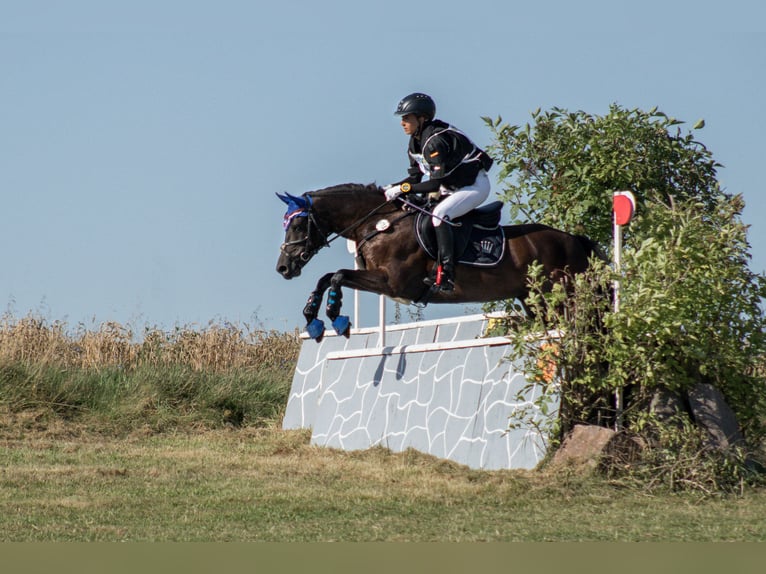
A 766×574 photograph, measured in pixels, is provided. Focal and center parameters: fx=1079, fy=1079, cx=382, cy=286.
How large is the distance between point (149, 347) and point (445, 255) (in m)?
8.71

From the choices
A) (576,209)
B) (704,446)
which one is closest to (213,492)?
(704,446)

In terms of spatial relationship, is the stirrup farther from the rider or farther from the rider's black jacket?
the rider's black jacket

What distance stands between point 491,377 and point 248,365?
8.40 meters

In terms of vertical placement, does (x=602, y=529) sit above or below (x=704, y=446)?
below

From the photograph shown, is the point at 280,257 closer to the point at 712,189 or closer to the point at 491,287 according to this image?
the point at 491,287

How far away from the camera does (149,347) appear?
1727 centimetres

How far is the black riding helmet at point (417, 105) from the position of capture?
990 cm

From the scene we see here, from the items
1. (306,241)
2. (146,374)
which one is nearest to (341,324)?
(306,241)

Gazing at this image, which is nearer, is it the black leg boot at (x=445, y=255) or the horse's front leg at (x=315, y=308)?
the horse's front leg at (x=315, y=308)

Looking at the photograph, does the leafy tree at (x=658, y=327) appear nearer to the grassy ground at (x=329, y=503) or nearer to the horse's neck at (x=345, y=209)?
the grassy ground at (x=329, y=503)

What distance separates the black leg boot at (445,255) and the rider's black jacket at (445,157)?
1.25 feet

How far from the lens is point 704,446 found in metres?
8.53

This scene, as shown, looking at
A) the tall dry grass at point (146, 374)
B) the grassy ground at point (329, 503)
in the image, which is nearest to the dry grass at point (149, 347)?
the tall dry grass at point (146, 374)

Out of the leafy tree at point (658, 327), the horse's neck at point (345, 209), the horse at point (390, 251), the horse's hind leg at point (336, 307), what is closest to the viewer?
the leafy tree at point (658, 327)
